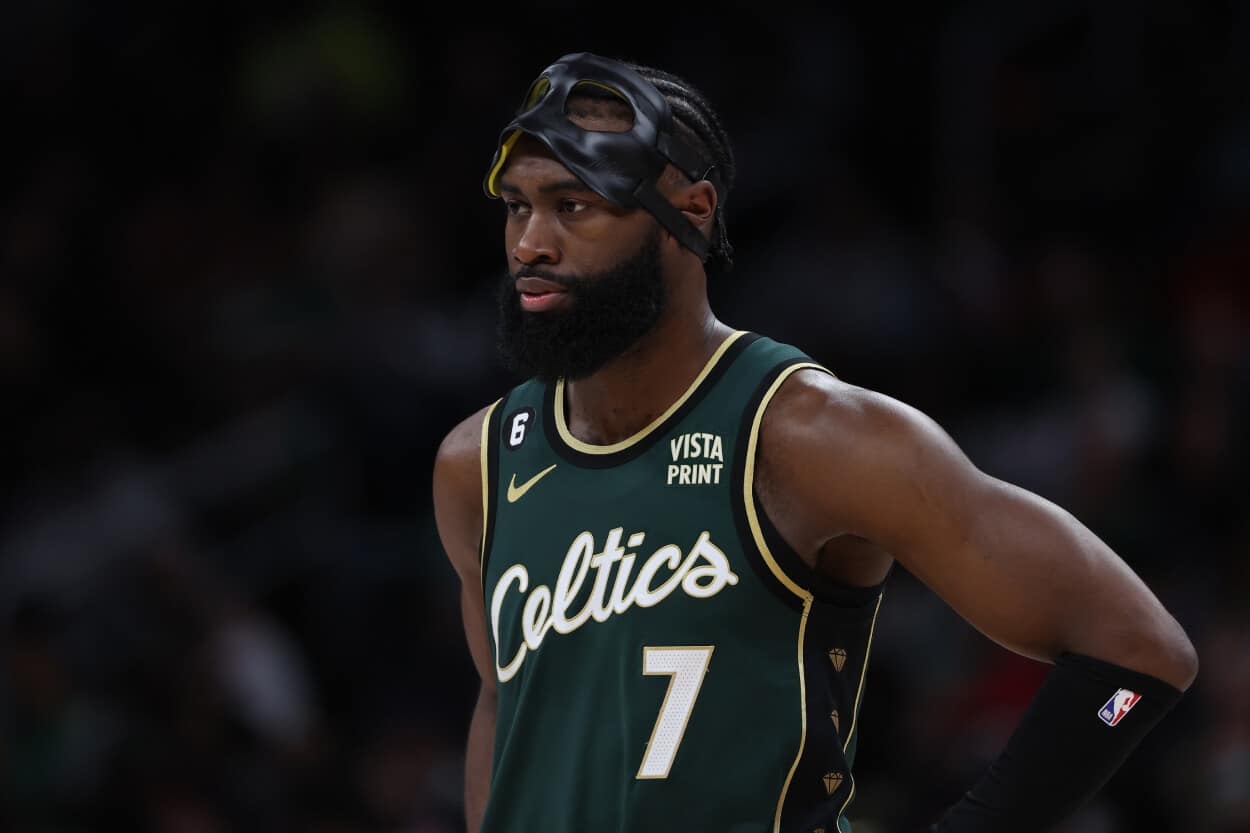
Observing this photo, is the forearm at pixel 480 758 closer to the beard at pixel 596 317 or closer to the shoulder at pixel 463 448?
the shoulder at pixel 463 448

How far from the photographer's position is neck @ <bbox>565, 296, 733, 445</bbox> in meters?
3.48

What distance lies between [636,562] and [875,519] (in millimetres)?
453

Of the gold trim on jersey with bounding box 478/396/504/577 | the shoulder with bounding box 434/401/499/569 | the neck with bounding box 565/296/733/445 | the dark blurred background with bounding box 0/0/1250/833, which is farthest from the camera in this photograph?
the dark blurred background with bounding box 0/0/1250/833

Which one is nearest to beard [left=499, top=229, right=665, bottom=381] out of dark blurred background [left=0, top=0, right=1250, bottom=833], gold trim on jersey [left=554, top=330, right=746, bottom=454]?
gold trim on jersey [left=554, top=330, right=746, bottom=454]

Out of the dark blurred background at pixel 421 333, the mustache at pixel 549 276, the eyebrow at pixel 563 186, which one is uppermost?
the eyebrow at pixel 563 186

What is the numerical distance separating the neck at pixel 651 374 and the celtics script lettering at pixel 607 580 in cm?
24

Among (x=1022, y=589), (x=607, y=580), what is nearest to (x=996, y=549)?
(x=1022, y=589)

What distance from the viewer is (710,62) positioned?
8953 millimetres

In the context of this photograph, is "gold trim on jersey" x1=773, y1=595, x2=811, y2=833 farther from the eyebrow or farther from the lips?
the eyebrow

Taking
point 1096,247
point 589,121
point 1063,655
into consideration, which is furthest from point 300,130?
point 1063,655

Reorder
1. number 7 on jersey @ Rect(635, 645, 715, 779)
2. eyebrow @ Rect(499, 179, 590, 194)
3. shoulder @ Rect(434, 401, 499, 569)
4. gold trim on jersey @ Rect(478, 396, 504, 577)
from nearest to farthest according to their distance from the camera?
number 7 on jersey @ Rect(635, 645, 715, 779) < eyebrow @ Rect(499, 179, 590, 194) < gold trim on jersey @ Rect(478, 396, 504, 577) < shoulder @ Rect(434, 401, 499, 569)

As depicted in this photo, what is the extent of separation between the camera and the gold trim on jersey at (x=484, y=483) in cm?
368

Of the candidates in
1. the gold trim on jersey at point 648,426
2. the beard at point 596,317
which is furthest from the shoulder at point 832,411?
the beard at point 596,317

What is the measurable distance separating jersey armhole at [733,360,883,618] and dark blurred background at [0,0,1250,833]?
288 cm
